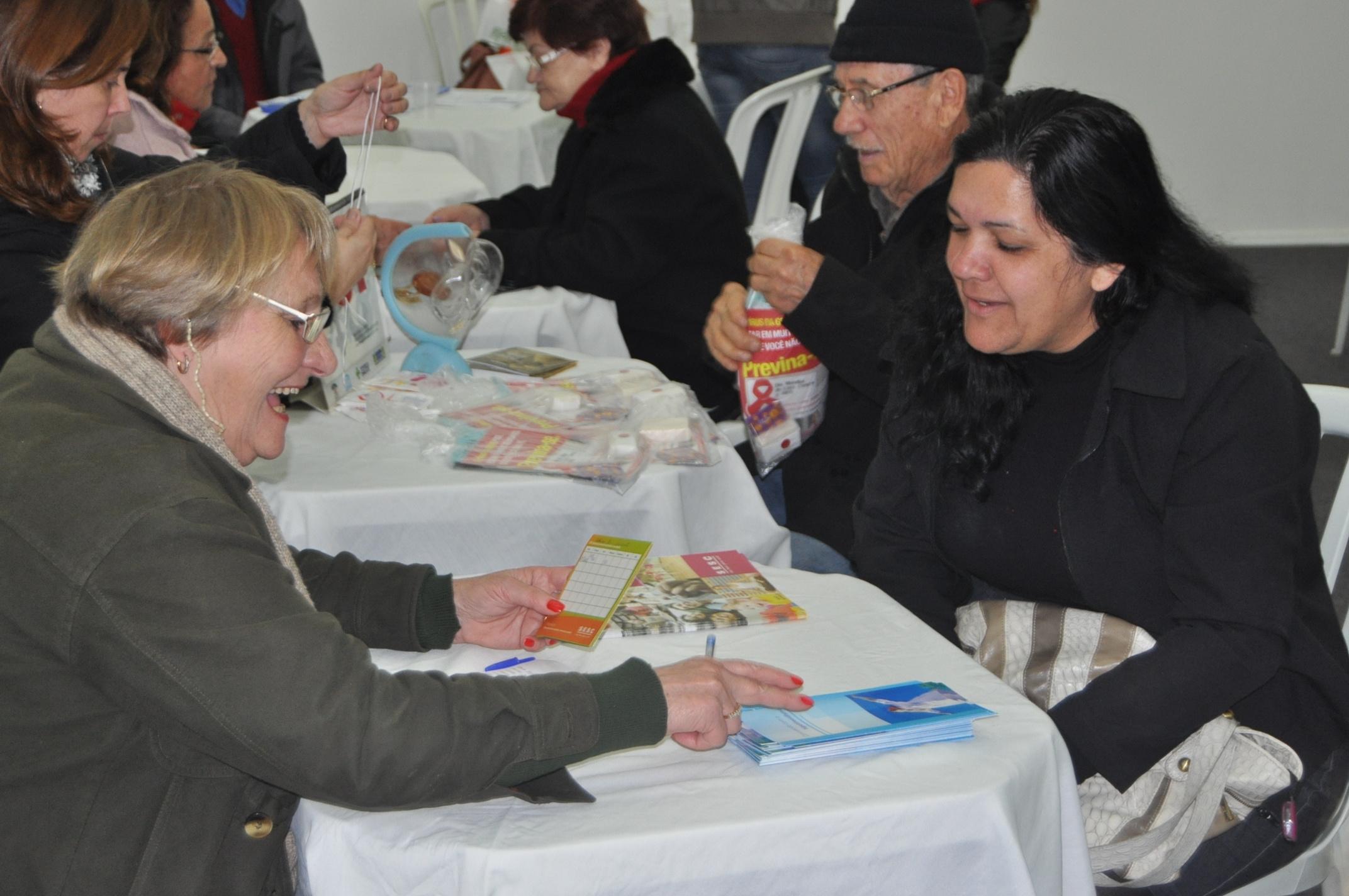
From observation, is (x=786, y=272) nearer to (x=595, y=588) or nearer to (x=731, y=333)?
(x=731, y=333)

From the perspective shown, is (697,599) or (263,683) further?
(697,599)

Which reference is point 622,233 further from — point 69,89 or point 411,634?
point 411,634

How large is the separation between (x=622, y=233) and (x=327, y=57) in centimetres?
482

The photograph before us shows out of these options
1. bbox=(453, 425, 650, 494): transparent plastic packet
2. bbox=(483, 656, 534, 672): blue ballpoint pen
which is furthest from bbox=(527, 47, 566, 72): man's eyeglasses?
bbox=(483, 656, 534, 672): blue ballpoint pen

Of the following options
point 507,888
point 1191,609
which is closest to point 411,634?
point 507,888

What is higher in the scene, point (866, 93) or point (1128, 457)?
point (866, 93)

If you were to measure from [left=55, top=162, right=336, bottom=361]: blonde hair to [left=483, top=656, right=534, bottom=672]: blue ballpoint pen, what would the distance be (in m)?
0.47

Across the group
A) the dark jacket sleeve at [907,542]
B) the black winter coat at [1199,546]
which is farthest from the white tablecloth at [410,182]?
the black winter coat at [1199,546]

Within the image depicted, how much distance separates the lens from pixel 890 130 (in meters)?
2.28

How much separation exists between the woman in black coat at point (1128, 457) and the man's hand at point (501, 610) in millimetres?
599

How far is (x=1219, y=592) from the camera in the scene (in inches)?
57.1

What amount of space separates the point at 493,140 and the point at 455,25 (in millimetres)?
2487

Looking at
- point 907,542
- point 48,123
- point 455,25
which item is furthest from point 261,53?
point 907,542

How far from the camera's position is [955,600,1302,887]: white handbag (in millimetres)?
1438
